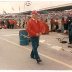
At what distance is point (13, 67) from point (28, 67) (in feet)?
1.79

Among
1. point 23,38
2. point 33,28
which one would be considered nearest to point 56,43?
point 23,38

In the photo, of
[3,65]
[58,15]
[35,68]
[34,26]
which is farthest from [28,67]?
[58,15]

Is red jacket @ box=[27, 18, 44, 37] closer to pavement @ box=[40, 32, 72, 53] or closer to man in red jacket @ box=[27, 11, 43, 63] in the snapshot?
man in red jacket @ box=[27, 11, 43, 63]

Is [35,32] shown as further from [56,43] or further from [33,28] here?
Answer: [56,43]

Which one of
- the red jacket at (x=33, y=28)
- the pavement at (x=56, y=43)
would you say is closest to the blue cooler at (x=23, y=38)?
the pavement at (x=56, y=43)

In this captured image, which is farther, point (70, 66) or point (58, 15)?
point (58, 15)

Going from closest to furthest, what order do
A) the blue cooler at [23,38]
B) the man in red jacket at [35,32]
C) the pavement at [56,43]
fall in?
the man in red jacket at [35,32], the pavement at [56,43], the blue cooler at [23,38]

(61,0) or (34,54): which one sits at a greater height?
(61,0)

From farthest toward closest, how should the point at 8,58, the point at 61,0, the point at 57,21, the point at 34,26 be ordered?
the point at 57,21, the point at 61,0, the point at 8,58, the point at 34,26

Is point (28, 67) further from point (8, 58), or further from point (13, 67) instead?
point (8, 58)

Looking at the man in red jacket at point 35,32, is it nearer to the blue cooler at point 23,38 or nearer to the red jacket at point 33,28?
the red jacket at point 33,28

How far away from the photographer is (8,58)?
1103cm

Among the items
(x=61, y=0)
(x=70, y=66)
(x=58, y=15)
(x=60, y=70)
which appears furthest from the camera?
(x=61, y=0)

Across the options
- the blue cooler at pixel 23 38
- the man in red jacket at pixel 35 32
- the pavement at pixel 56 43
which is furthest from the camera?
the blue cooler at pixel 23 38
